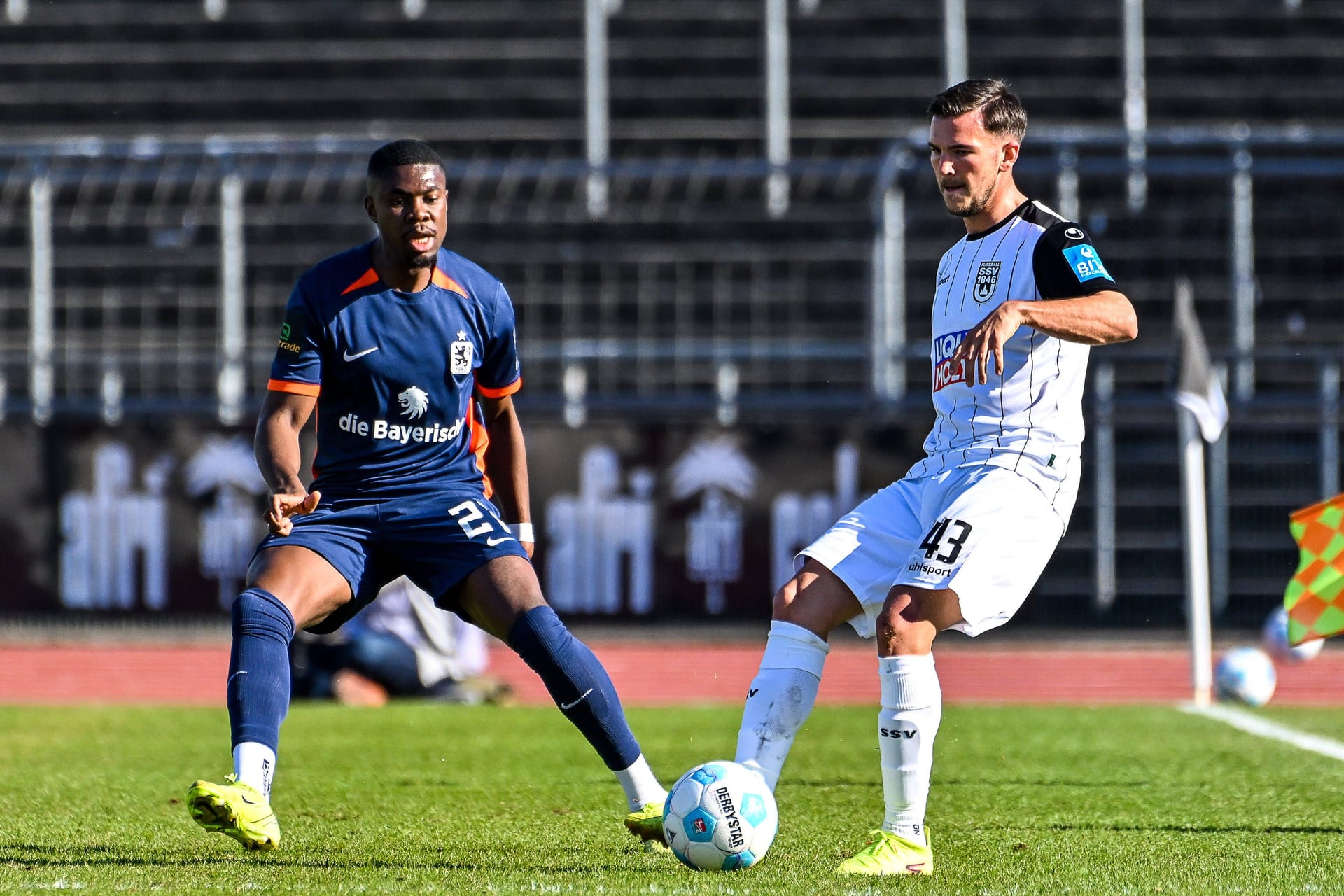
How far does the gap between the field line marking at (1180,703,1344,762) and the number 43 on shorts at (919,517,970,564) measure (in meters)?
3.66

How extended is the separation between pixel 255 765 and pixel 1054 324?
90.0 inches

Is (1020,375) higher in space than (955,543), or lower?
higher

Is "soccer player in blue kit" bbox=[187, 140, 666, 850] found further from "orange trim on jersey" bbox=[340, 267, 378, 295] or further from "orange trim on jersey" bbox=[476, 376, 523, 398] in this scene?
"orange trim on jersey" bbox=[476, 376, 523, 398]

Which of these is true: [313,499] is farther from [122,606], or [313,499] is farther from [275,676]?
[122,606]

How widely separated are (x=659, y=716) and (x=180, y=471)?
5.00 m

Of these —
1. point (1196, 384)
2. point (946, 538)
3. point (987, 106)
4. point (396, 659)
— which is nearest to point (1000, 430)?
point (946, 538)

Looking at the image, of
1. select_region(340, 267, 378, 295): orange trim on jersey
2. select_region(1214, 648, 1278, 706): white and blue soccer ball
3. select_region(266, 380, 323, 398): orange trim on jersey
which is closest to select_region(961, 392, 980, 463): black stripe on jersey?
select_region(340, 267, 378, 295): orange trim on jersey

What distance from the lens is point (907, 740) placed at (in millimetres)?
4516

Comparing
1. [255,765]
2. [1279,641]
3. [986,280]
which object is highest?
[986,280]

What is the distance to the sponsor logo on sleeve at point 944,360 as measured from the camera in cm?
477

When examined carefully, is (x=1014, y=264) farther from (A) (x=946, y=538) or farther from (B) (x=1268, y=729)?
(B) (x=1268, y=729)

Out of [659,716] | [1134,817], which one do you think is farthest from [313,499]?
[659,716]

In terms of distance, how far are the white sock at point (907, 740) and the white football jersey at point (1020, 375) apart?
61 centimetres

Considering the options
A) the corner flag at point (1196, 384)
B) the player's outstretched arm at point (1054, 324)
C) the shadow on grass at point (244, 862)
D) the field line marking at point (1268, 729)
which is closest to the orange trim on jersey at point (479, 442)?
the shadow on grass at point (244, 862)
